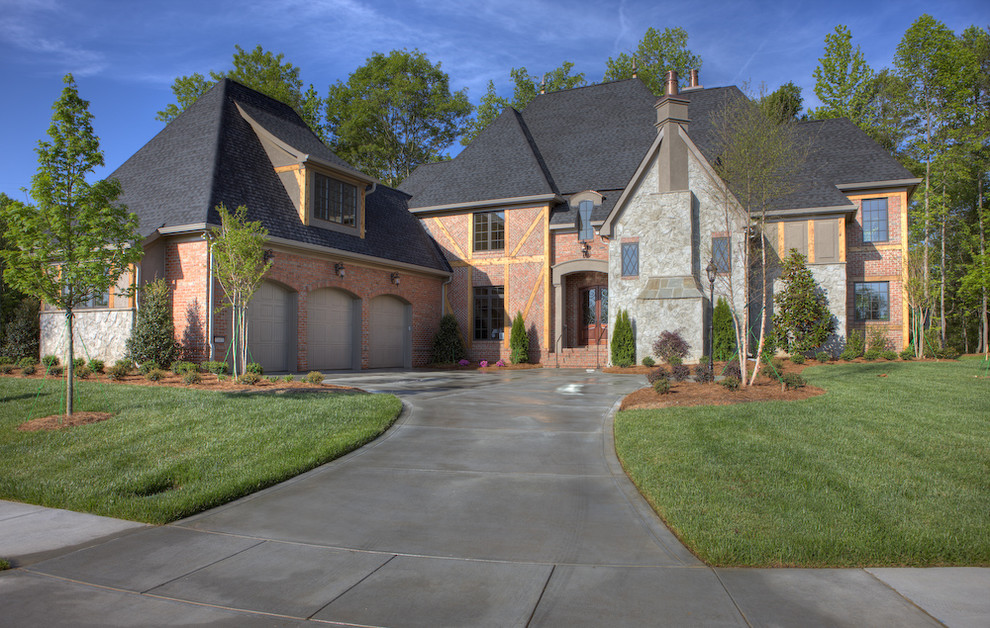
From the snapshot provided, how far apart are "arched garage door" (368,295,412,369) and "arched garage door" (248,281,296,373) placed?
3663 mm

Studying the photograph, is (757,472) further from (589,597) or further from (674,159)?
(674,159)

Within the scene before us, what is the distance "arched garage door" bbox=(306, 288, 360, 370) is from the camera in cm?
1800

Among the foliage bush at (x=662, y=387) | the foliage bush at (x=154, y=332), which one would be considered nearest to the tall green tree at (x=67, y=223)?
the foliage bush at (x=154, y=332)

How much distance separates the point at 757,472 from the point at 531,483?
2.24 m

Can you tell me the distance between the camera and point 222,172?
51.7 ft

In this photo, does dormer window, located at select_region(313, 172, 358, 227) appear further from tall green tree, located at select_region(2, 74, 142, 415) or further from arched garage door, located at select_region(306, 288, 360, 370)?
tall green tree, located at select_region(2, 74, 142, 415)

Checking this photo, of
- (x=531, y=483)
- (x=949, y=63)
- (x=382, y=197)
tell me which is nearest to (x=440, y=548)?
(x=531, y=483)

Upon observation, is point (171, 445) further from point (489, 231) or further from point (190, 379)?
point (489, 231)

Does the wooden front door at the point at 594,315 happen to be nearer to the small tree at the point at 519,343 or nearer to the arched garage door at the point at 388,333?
the small tree at the point at 519,343

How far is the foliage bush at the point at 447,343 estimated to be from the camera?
22625 millimetres

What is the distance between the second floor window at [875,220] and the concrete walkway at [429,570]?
19.5 meters

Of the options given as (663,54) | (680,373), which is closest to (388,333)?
(680,373)

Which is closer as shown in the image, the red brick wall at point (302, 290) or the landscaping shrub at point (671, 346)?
the red brick wall at point (302, 290)

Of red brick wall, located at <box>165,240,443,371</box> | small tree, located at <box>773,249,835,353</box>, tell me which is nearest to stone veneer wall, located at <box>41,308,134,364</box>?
red brick wall, located at <box>165,240,443,371</box>
